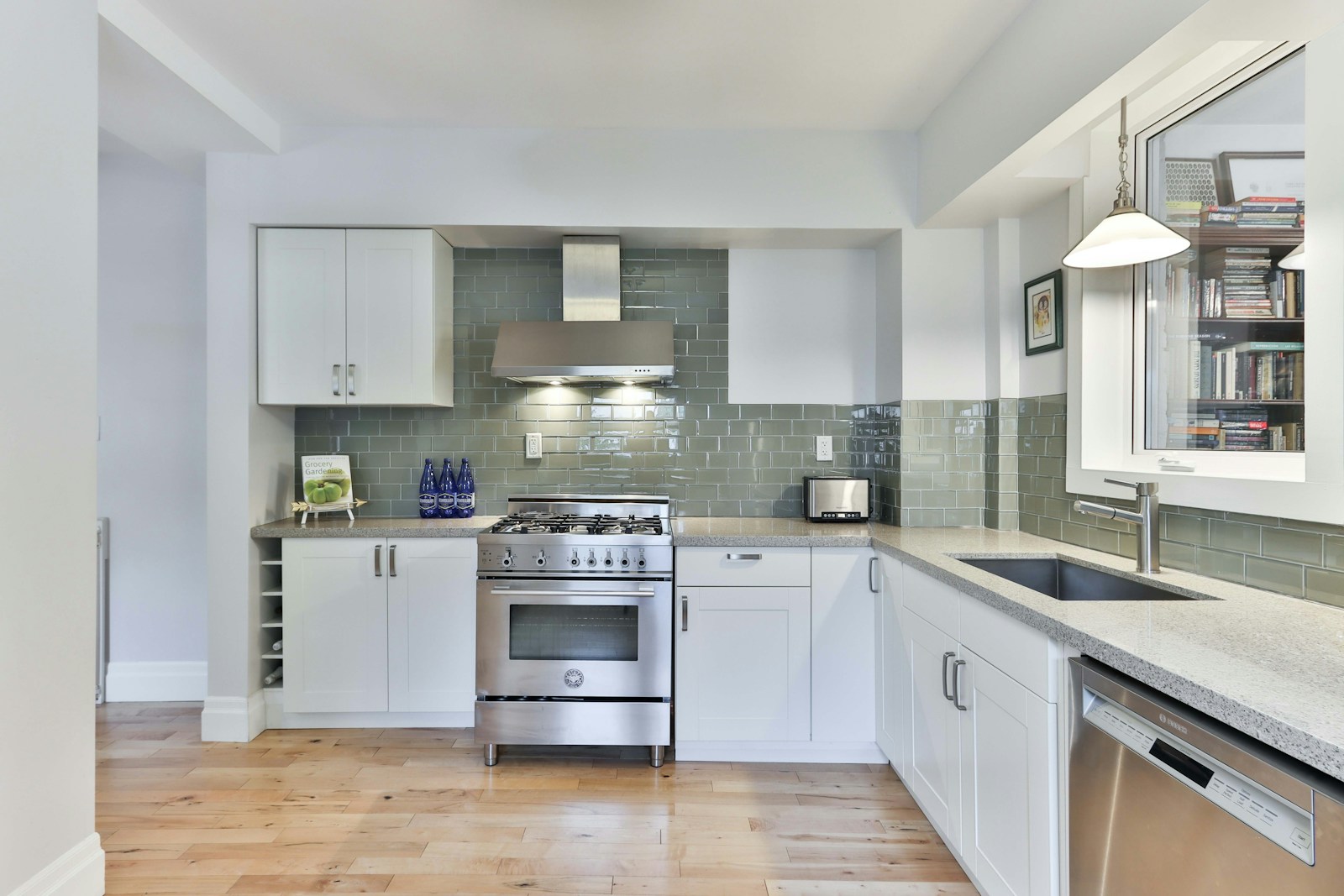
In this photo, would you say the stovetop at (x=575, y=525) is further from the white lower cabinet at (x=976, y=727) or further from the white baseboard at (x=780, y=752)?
the white lower cabinet at (x=976, y=727)

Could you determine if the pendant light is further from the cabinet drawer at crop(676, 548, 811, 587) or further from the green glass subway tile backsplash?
the green glass subway tile backsplash

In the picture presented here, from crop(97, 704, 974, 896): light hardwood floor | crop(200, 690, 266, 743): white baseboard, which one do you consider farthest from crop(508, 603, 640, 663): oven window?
crop(200, 690, 266, 743): white baseboard

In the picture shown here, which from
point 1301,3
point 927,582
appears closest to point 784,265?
point 927,582

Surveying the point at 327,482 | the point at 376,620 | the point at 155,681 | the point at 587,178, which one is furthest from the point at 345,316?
the point at 155,681

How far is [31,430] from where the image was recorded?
1863 mm

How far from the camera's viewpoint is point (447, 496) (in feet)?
11.4

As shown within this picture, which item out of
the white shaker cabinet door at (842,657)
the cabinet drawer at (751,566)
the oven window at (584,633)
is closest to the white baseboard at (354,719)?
the oven window at (584,633)

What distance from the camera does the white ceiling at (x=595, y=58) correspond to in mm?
2305

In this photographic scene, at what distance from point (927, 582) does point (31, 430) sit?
2569mm

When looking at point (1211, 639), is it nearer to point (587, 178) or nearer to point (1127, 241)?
point (1127, 241)

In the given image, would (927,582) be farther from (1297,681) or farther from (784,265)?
(784,265)

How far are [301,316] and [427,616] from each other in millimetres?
1442

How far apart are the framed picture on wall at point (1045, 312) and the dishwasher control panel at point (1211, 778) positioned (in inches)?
67.9

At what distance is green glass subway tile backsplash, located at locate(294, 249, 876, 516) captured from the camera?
3.59 meters
